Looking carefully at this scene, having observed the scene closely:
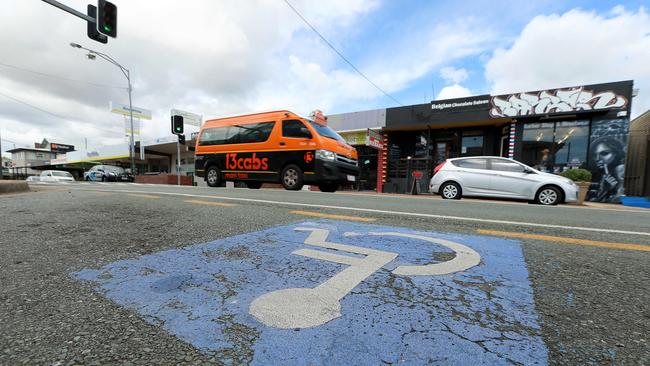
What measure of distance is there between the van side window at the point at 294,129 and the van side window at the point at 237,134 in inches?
20.4

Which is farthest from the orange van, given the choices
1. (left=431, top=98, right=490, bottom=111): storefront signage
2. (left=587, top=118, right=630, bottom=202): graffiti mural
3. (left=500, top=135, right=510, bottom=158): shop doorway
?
(left=587, top=118, right=630, bottom=202): graffiti mural

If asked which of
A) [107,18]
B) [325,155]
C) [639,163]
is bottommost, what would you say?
[325,155]

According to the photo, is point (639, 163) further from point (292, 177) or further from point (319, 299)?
point (319, 299)

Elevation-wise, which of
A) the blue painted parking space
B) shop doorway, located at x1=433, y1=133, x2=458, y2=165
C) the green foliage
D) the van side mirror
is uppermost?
shop doorway, located at x1=433, y1=133, x2=458, y2=165

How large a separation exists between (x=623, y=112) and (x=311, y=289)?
1622cm

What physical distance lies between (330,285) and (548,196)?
9.20m

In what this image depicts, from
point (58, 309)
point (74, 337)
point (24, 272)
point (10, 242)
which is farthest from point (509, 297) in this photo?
point (10, 242)

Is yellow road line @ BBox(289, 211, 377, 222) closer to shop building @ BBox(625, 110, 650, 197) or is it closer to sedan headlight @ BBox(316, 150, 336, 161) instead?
sedan headlight @ BBox(316, 150, 336, 161)

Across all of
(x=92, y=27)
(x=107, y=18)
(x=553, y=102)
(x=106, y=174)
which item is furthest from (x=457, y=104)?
(x=106, y=174)

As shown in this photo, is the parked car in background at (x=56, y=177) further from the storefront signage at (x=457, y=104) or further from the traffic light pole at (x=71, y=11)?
the storefront signage at (x=457, y=104)

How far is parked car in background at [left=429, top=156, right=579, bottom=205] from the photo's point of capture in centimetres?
816

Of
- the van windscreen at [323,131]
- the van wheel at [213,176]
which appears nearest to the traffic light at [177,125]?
the van wheel at [213,176]

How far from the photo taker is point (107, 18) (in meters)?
9.18

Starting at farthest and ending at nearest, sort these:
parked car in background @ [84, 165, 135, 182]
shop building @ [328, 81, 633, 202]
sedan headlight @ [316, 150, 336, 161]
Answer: parked car in background @ [84, 165, 135, 182], shop building @ [328, 81, 633, 202], sedan headlight @ [316, 150, 336, 161]
